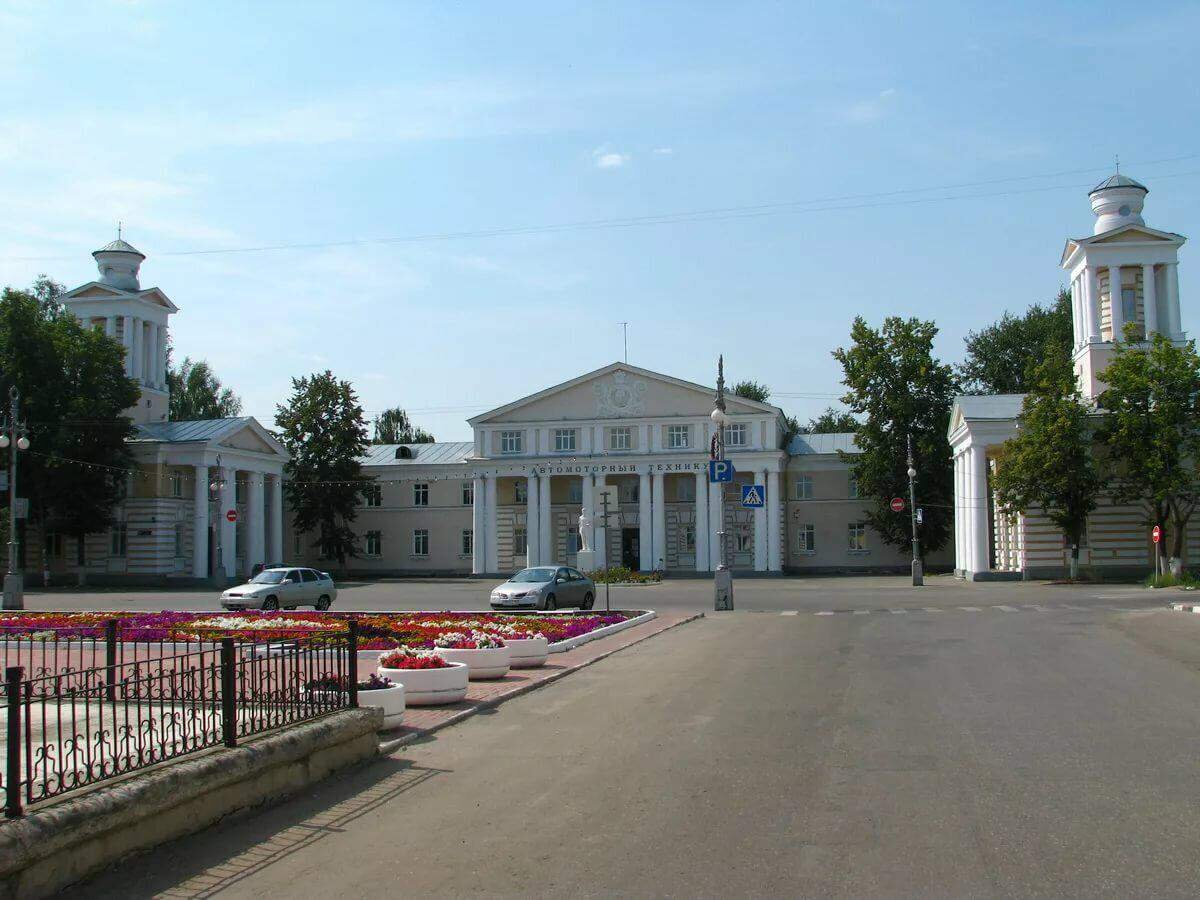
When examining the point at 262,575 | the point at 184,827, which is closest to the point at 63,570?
the point at 262,575

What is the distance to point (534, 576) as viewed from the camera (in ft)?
104

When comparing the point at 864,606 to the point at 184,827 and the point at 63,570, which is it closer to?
the point at 184,827

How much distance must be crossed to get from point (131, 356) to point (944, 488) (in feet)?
156

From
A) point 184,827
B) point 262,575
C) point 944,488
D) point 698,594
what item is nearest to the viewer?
point 184,827

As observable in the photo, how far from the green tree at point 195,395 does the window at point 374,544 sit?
685 inches

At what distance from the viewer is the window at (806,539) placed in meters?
70.9

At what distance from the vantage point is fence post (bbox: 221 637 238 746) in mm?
8148

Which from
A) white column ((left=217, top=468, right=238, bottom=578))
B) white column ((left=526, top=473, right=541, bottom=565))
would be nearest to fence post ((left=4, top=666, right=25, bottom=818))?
white column ((left=217, top=468, right=238, bottom=578))

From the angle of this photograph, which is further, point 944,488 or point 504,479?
point 504,479

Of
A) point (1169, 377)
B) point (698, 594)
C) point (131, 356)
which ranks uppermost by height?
point (131, 356)

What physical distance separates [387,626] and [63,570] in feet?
149

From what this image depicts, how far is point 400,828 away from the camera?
7570mm

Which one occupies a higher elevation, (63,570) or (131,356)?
(131,356)

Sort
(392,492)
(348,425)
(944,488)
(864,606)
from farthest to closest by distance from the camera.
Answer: (392,492) < (348,425) < (944,488) < (864,606)
